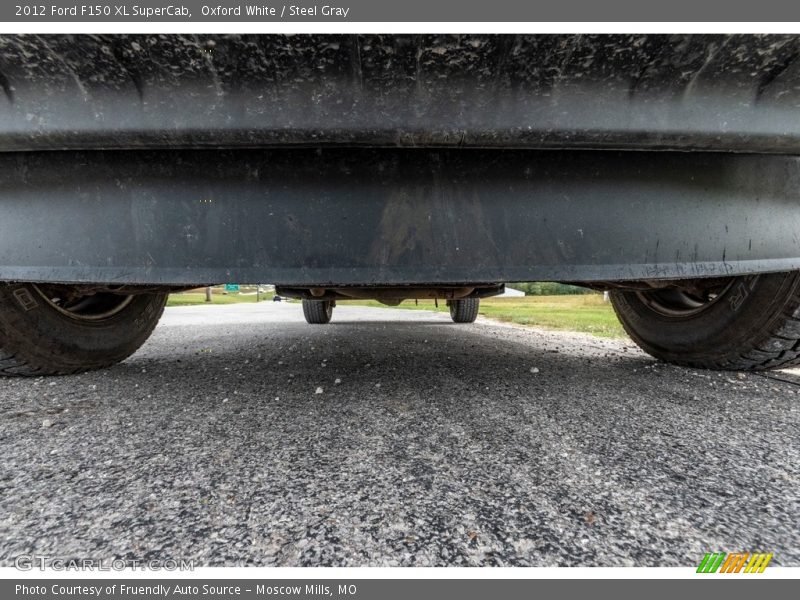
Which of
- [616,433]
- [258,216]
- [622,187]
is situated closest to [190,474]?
[258,216]

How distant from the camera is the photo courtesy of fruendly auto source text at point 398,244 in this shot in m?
0.55

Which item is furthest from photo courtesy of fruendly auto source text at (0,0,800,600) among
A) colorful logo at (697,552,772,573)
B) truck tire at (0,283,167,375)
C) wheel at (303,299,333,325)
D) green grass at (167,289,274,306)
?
green grass at (167,289,274,306)

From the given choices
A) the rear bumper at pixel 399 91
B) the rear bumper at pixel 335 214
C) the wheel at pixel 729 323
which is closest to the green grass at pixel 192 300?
the rear bumper at pixel 335 214

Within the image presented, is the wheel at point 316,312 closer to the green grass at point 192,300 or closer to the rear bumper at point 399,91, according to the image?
the rear bumper at point 399,91

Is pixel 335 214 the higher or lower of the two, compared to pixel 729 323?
higher

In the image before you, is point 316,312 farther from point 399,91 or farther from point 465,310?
point 399,91

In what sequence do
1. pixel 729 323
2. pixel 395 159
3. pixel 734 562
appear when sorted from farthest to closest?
pixel 729 323, pixel 395 159, pixel 734 562

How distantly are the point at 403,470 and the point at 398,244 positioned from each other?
496mm

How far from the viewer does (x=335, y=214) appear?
92 cm

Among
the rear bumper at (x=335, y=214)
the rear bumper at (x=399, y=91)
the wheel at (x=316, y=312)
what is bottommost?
the wheel at (x=316, y=312)

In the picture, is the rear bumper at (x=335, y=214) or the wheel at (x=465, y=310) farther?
the wheel at (x=465, y=310)

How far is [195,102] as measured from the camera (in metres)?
0.80

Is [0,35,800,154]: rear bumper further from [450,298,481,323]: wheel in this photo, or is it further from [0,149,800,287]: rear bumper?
[450,298,481,323]: wheel

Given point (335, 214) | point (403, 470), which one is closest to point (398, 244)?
point (335, 214)
